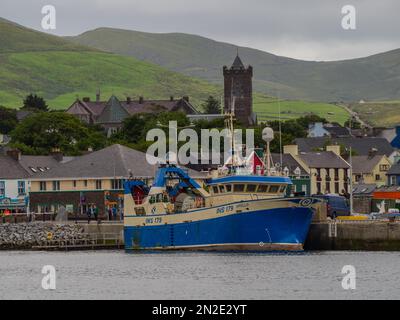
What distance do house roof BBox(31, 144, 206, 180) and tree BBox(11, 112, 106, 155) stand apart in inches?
1836

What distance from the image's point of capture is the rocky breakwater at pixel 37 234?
338ft

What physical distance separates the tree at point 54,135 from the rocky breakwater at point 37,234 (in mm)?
63423

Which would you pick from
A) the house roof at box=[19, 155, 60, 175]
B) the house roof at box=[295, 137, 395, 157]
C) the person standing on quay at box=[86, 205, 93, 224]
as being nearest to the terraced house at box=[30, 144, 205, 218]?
the person standing on quay at box=[86, 205, 93, 224]

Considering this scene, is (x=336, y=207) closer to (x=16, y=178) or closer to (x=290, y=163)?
(x=290, y=163)

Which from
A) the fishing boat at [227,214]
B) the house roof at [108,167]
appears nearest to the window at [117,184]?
the house roof at [108,167]

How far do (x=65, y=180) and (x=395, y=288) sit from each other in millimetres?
60840

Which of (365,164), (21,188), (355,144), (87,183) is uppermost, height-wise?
(355,144)

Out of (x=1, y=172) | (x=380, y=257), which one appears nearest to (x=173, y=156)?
(x=380, y=257)

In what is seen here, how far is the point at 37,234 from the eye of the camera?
10444 centimetres

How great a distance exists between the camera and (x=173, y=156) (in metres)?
103

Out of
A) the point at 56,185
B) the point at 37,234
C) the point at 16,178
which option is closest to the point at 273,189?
the point at 37,234

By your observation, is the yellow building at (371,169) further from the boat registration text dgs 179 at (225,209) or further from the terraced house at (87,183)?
the boat registration text dgs 179 at (225,209)

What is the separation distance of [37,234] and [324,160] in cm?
5330
